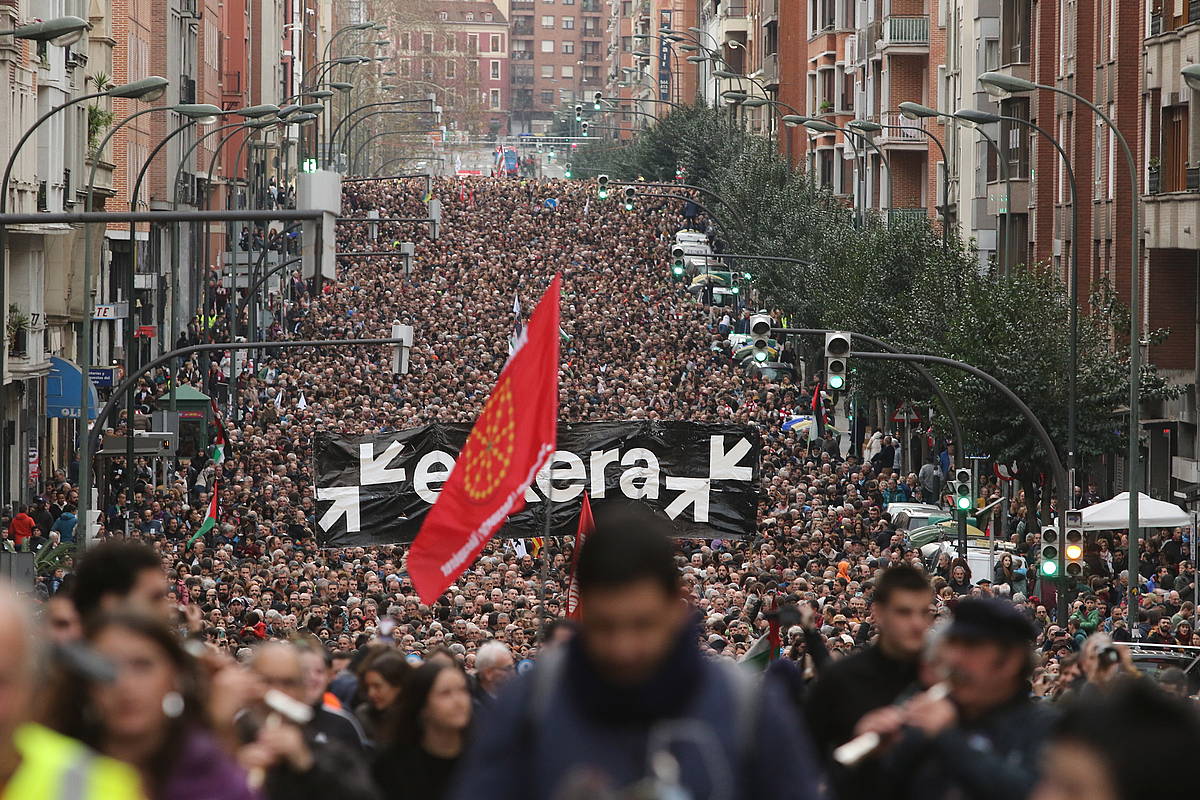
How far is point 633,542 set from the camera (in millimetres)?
4434

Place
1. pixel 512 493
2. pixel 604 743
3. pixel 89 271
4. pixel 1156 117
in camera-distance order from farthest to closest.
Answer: pixel 1156 117 → pixel 89 271 → pixel 512 493 → pixel 604 743

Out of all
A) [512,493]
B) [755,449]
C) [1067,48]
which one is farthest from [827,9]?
[512,493]

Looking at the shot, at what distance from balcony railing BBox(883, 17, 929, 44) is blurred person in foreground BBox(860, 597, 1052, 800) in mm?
66978

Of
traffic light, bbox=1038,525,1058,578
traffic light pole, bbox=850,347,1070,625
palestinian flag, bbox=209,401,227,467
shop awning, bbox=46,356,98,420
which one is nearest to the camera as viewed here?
traffic light pole, bbox=850,347,1070,625

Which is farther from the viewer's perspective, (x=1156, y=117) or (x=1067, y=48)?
(x=1067, y=48)

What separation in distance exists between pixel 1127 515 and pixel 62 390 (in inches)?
844

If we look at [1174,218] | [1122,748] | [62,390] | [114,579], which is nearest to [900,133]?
[1174,218]

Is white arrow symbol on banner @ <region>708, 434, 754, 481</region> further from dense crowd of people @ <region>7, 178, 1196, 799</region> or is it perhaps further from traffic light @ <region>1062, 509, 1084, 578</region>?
traffic light @ <region>1062, 509, 1084, 578</region>

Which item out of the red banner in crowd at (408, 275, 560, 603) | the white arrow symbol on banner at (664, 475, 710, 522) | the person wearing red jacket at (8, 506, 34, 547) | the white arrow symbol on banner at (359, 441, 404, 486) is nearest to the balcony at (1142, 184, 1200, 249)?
the person wearing red jacket at (8, 506, 34, 547)

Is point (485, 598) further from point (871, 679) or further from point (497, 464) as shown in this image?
point (871, 679)

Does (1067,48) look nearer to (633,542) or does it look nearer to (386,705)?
(386,705)

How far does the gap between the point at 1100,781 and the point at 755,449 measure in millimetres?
16548

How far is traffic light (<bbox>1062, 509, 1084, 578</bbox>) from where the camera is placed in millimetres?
27672

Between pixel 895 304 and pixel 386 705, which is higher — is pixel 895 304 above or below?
above
